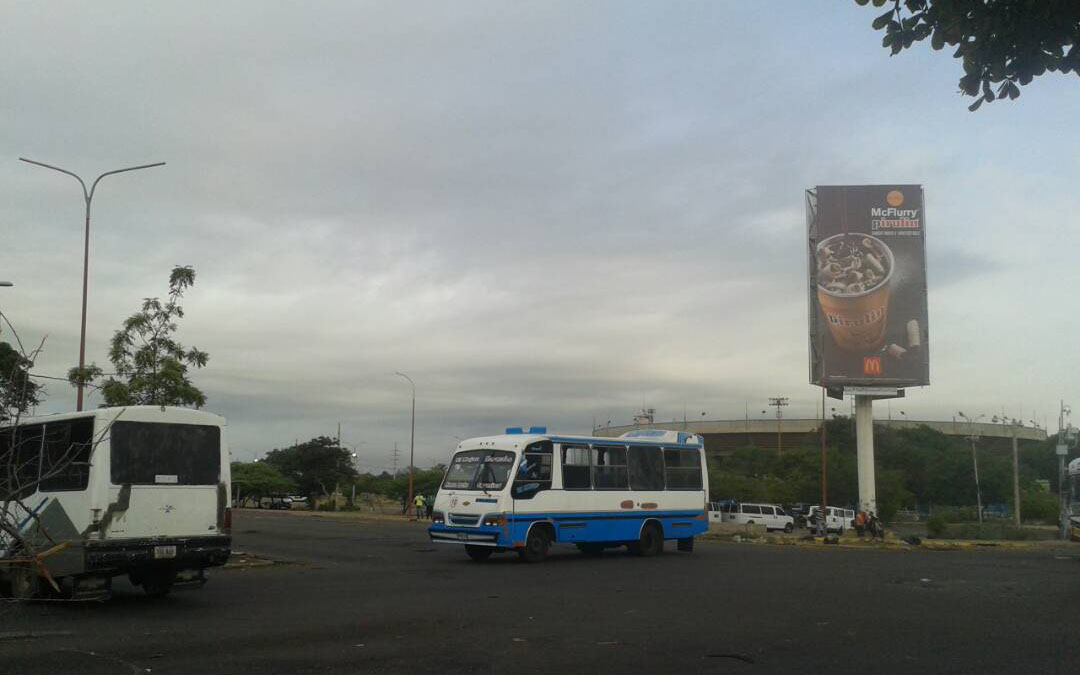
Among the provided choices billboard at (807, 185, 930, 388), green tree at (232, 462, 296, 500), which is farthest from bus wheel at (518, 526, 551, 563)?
green tree at (232, 462, 296, 500)

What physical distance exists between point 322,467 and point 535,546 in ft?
216

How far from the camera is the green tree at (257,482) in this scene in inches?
3093

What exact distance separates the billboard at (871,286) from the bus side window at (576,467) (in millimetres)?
24060

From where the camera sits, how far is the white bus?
12.4 m

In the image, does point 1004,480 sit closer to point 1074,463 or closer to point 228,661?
point 1074,463

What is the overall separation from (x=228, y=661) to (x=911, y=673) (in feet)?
20.6

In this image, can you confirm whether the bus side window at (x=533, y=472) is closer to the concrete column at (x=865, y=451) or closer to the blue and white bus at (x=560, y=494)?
the blue and white bus at (x=560, y=494)

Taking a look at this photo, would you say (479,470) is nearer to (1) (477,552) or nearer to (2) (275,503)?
(1) (477,552)

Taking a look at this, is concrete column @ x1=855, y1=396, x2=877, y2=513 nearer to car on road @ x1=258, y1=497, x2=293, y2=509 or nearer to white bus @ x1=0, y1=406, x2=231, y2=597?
white bus @ x1=0, y1=406, x2=231, y2=597

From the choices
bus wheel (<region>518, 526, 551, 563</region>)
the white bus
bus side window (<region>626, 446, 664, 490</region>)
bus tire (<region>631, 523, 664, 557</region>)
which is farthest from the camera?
bus tire (<region>631, 523, 664, 557</region>)

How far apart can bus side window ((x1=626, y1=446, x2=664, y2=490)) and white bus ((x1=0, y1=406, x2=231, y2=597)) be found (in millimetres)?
Answer: 12038

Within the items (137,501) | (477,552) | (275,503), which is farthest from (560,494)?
(275,503)

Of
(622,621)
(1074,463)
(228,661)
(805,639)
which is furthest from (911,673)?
(1074,463)

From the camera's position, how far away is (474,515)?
21078mm
